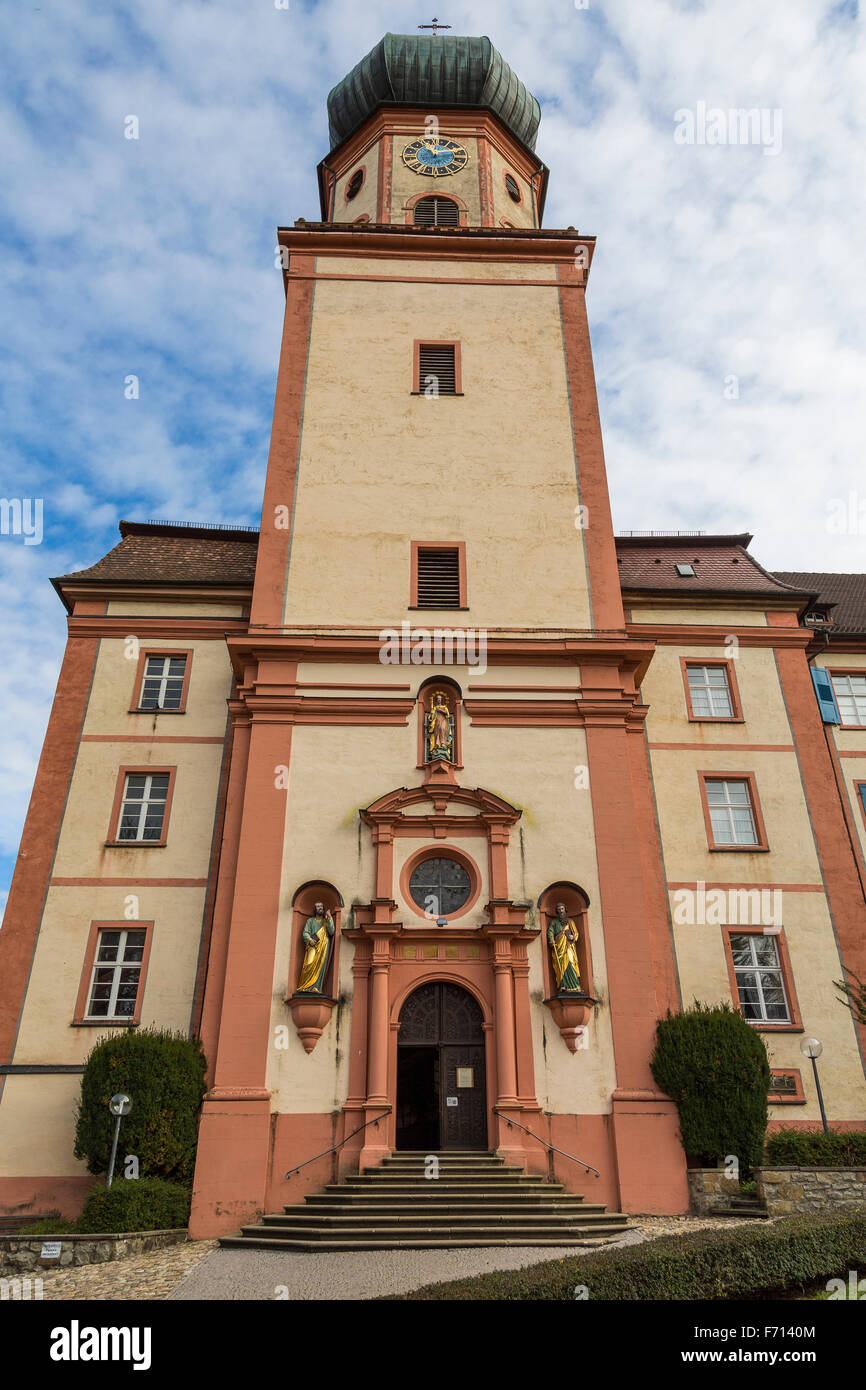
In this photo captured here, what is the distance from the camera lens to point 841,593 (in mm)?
26672

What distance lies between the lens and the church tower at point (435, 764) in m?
15.6

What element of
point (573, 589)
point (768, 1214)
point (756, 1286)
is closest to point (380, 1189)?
point (768, 1214)

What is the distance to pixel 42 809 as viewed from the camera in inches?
752

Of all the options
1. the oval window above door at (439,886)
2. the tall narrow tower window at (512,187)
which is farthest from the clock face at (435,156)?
the oval window above door at (439,886)

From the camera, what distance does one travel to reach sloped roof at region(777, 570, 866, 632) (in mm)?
24681

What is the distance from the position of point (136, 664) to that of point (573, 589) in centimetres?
892

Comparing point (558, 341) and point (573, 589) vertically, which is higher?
point (558, 341)

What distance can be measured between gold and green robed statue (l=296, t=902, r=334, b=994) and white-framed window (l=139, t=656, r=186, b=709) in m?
6.14

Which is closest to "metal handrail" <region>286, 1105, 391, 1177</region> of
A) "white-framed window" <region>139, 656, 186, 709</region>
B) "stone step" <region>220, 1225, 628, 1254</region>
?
"stone step" <region>220, 1225, 628, 1254</region>

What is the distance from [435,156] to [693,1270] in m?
27.0

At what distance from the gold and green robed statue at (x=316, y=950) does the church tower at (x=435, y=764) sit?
0.07 metres

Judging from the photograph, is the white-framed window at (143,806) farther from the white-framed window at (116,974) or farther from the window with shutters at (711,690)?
the window with shutters at (711,690)

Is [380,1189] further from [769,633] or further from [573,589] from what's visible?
[769,633]
